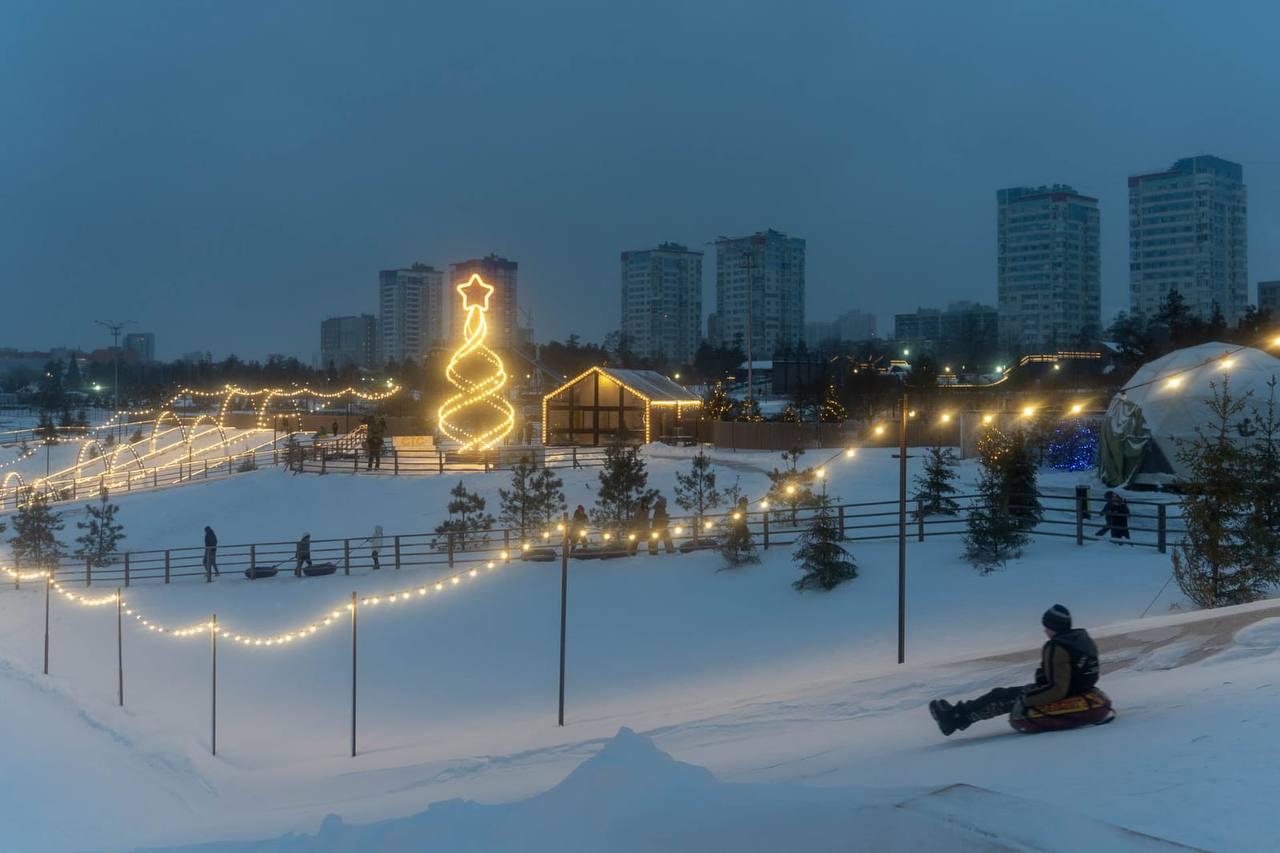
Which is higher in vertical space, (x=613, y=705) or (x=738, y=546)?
(x=738, y=546)

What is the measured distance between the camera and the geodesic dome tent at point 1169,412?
2472cm

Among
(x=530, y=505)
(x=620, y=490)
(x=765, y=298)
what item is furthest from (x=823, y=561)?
(x=765, y=298)

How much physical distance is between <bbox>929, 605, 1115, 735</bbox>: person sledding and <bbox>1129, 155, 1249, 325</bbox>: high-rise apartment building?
4886 inches

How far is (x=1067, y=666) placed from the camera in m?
7.93

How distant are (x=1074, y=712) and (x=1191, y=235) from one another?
131 meters

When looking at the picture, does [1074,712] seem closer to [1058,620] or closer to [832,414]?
[1058,620]

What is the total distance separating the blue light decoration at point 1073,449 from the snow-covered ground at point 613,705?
1177 cm

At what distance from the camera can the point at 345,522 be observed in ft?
110

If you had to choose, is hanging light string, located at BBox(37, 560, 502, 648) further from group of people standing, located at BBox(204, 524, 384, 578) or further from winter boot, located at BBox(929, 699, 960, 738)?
winter boot, located at BBox(929, 699, 960, 738)

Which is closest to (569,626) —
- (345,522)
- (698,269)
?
(345,522)

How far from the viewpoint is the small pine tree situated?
21250 millimetres

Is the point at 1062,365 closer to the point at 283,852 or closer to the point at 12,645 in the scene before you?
the point at 12,645

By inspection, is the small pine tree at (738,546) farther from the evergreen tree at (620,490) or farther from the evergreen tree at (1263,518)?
the evergreen tree at (1263,518)

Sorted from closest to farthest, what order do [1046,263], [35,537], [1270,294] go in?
[35,537] < [1270,294] < [1046,263]
